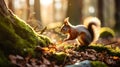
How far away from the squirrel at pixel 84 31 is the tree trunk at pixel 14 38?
0.66m

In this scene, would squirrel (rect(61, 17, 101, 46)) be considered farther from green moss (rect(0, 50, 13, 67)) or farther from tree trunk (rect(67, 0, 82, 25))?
tree trunk (rect(67, 0, 82, 25))

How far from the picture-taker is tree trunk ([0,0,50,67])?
6.80m

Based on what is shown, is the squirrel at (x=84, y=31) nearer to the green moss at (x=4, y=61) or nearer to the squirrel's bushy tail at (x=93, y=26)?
the squirrel's bushy tail at (x=93, y=26)

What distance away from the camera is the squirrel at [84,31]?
8.33 metres

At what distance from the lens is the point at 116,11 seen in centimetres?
2989

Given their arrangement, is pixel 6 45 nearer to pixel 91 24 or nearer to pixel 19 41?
pixel 19 41

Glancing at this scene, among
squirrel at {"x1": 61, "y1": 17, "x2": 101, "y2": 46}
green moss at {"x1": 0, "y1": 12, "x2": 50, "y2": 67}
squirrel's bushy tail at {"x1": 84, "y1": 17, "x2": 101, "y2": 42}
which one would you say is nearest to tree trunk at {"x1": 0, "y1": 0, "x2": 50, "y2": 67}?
green moss at {"x1": 0, "y1": 12, "x2": 50, "y2": 67}

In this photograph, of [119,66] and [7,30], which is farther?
[119,66]

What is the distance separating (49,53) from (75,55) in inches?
27.5

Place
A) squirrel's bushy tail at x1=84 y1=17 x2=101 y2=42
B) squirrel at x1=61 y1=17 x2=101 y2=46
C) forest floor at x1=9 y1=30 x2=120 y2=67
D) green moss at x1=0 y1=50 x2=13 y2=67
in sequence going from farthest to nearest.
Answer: squirrel's bushy tail at x1=84 y1=17 x2=101 y2=42
squirrel at x1=61 y1=17 x2=101 y2=46
forest floor at x1=9 y1=30 x2=120 y2=67
green moss at x1=0 y1=50 x2=13 y2=67

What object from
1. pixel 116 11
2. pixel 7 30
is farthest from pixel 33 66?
pixel 116 11

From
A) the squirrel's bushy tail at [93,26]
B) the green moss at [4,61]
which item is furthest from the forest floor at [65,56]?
the squirrel's bushy tail at [93,26]

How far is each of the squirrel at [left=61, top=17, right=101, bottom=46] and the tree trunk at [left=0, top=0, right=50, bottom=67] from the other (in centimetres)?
66

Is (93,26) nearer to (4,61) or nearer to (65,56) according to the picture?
(65,56)
